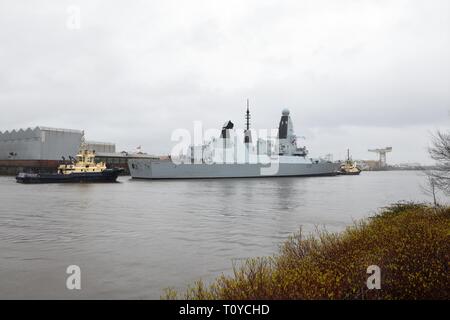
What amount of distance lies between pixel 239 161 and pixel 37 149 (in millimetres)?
49338

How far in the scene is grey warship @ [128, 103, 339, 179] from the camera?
226ft

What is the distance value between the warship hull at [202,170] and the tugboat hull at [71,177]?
35.6 feet

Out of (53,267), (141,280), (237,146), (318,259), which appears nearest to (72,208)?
(53,267)

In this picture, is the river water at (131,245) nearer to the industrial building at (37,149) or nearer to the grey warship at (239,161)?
the grey warship at (239,161)

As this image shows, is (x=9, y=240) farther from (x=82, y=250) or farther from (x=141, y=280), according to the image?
(x=141, y=280)

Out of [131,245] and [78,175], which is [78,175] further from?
[131,245]

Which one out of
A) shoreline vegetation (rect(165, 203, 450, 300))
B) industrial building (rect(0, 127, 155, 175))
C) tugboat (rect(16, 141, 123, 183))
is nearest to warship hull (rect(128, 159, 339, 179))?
tugboat (rect(16, 141, 123, 183))

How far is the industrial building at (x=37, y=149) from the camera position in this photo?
285 feet

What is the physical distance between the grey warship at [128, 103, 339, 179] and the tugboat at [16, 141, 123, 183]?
10.5m

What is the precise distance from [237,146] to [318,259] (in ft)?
222

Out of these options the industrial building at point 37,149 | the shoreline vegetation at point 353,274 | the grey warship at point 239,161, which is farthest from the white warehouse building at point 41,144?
the shoreline vegetation at point 353,274

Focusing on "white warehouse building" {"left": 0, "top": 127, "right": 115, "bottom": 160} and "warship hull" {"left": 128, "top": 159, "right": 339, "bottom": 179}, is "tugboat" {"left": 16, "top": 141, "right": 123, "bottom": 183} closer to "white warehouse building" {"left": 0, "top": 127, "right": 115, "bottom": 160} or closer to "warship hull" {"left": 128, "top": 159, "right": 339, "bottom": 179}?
"warship hull" {"left": 128, "top": 159, "right": 339, "bottom": 179}

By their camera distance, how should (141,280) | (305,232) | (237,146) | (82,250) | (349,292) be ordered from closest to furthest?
(349,292) < (141,280) < (82,250) < (305,232) < (237,146)

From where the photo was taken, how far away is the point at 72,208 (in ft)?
79.9
